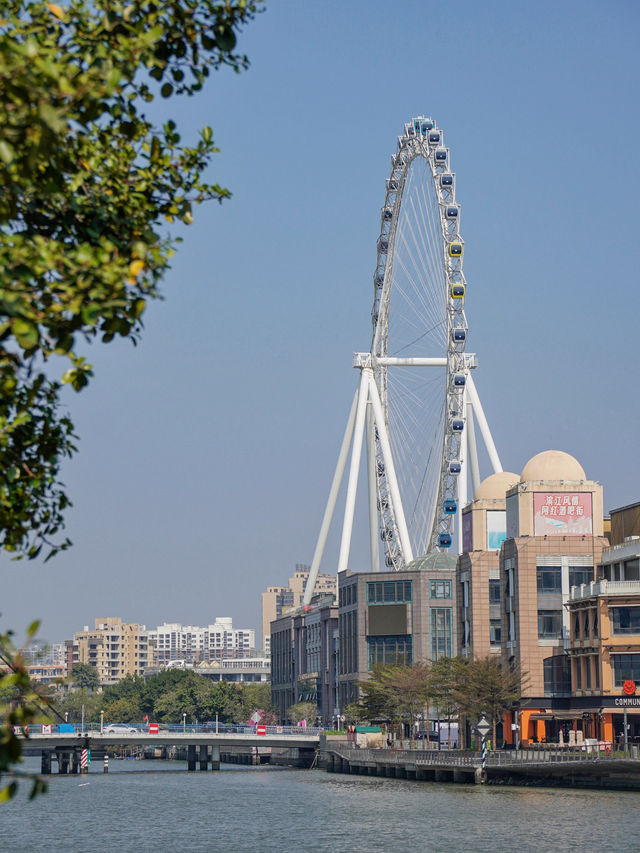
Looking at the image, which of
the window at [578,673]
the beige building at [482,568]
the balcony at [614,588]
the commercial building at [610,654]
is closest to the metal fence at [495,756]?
the commercial building at [610,654]

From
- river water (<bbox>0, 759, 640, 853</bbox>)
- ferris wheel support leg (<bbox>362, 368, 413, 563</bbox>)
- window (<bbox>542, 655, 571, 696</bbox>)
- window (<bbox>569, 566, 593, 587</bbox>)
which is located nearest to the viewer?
river water (<bbox>0, 759, 640, 853</bbox>)

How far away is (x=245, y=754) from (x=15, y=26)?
173259 mm

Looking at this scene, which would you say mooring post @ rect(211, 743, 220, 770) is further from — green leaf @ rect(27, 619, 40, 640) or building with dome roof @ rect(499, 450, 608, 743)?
green leaf @ rect(27, 619, 40, 640)

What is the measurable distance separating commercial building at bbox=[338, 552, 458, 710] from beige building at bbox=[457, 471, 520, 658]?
16712mm

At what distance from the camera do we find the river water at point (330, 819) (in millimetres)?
62656

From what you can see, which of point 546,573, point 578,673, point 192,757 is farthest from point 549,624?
point 192,757

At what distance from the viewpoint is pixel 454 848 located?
60.2 metres

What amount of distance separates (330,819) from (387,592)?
89062 millimetres

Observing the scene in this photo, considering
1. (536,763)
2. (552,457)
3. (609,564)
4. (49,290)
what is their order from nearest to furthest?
(49,290)
(536,763)
(609,564)
(552,457)

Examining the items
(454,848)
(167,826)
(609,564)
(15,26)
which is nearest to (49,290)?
(15,26)

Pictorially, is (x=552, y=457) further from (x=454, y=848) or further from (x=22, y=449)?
(x=22, y=449)

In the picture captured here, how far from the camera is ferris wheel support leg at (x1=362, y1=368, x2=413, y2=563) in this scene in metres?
148

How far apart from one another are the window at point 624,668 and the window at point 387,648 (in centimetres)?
5176

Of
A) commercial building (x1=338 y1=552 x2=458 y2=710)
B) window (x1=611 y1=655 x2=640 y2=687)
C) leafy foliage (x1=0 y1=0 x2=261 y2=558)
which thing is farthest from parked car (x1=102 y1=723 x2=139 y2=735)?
leafy foliage (x1=0 y1=0 x2=261 y2=558)
